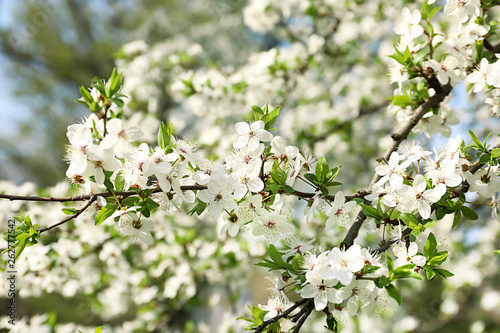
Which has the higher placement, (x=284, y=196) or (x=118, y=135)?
(x=118, y=135)

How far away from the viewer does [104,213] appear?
1.11 metres

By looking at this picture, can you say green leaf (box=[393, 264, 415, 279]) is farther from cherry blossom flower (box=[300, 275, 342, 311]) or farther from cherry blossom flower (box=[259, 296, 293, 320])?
cherry blossom flower (box=[259, 296, 293, 320])

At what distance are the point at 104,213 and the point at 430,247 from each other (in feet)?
3.02

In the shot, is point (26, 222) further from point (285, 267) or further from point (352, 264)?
point (352, 264)

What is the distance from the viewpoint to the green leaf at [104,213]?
1106 mm

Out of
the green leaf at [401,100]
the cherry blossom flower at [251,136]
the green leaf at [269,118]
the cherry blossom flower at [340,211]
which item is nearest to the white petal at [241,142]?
the cherry blossom flower at [251,136]

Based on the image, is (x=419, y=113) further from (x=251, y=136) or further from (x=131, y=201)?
(x=131, y=201)

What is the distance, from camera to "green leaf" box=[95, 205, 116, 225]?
1.11 meters

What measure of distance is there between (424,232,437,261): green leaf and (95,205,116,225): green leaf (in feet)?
2.92

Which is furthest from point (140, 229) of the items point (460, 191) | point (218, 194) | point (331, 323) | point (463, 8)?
point (463, 8)

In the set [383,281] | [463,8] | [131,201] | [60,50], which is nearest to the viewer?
[383,281]

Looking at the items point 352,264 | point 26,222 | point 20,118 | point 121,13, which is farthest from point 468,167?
Answer: point 20,118

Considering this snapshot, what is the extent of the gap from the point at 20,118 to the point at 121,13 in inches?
132

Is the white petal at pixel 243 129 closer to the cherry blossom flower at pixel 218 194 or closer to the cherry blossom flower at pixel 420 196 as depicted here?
the cherry blossom flower at pixel 218 194
